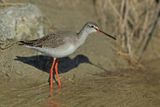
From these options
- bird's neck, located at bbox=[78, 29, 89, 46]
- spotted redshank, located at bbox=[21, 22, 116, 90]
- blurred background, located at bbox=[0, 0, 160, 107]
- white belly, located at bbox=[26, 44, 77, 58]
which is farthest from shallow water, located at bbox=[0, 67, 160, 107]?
bird's neck, located at bbox=[78, 29, 89, 46]

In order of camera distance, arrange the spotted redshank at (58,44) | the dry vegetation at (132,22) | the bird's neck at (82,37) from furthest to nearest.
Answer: the dry vegetation at (132,22) < the bird's neck at (82,37) < the spotted redshank at (58,44)

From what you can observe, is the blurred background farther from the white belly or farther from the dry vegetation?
the white belly

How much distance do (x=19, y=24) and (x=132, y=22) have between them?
295 centimetres

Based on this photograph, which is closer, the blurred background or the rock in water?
the blurred background

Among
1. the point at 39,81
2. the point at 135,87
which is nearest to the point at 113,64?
the point at 135,87

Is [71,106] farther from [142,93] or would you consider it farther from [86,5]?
[86,5]

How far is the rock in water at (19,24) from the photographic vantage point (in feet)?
27.9

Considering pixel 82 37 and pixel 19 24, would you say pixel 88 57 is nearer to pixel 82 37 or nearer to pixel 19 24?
pixel 82 37

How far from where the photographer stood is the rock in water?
27.9 ft

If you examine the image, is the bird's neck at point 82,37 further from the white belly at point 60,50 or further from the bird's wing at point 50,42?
the bird's wing at point 50,42

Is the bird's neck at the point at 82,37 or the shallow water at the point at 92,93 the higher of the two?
the bird's neck at the point at 82,37

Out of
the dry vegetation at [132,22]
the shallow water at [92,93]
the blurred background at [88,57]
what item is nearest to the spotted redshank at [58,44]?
the shallow water at [92,93]

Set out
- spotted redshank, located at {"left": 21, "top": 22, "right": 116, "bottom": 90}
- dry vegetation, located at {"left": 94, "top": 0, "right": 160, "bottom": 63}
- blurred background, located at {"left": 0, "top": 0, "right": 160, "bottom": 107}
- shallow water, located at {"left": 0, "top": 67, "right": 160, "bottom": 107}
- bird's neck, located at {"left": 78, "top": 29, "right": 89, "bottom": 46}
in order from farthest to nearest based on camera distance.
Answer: dry vegetation, located at {"left": 94, "top": 0, "right": 160, "bottom": 63} → bird's neck, located at {"left": 78, "top": 29, "right": 89, "bottom": 46} → spotted redshank, located at {"left": 21, "top": 22, "right": 116, "bottom": 90} → blurred background, located at {"left": 0, "top": 0, "right": 160, "bottom": 107} → shallow water, located at {"left": 0, "top": 67, "right": 160, "bottom": 107}

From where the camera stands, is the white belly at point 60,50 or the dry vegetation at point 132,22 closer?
the white belly at point 60,50
